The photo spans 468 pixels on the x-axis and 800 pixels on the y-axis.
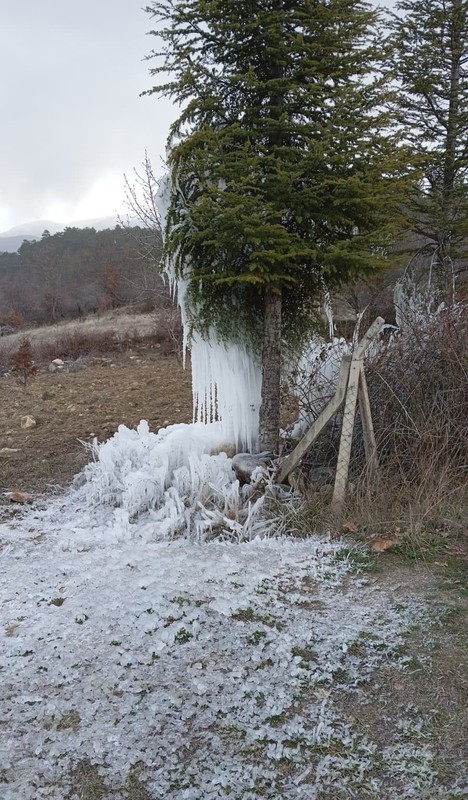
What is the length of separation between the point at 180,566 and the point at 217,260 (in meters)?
2.57

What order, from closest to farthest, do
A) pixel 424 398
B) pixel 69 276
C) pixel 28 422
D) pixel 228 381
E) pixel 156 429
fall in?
pixel 424 398 < pixel 228 381 < pixel 156 429 < pixel 28 422 < pixel 69 276

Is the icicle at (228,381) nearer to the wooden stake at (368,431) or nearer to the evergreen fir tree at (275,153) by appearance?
the evergreen fir tree at (275,153)

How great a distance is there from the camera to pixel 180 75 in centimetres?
452

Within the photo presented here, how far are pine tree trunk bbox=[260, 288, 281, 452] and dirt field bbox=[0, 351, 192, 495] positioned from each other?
2032mm

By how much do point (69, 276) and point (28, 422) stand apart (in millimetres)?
36528

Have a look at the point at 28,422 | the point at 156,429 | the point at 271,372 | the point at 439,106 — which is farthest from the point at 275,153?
the point at 439,106

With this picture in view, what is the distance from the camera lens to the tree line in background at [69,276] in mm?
31547

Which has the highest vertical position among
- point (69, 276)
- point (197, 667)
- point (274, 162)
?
point (69, 276)

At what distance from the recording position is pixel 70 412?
8.05 m

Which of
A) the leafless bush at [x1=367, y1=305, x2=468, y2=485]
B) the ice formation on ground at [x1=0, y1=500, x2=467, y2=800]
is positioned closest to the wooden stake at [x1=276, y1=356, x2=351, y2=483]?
the leafless bush at [x1=367, y1=305, x2=468, y2=485]

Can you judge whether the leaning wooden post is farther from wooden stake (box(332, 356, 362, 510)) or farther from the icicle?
the icicle

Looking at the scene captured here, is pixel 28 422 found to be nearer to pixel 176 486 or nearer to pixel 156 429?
pixel 156 429

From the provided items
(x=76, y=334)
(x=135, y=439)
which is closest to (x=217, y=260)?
(x=135, y=439)

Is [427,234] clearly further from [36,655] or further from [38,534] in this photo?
[36,655]
